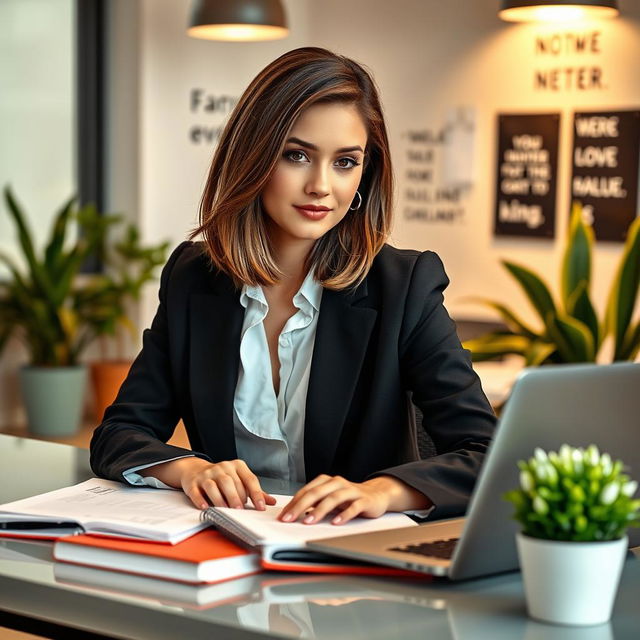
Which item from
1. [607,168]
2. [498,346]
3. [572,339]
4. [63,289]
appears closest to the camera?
[572,339]

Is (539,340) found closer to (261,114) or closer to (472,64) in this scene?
(472,64)

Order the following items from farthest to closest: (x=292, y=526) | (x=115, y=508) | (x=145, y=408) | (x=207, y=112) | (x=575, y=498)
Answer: (x=207, y=112) < (x=145, y=408) < (x=115, y=508) < (x=292, y=526) < (x=575, y=498)

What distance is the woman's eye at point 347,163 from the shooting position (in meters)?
1.77

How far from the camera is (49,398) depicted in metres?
5.93

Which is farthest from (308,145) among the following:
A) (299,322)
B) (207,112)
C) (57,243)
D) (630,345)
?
(207,112)

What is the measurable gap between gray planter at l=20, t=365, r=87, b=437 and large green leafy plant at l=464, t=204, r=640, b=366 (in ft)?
7.60

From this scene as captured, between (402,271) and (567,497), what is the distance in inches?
36.4

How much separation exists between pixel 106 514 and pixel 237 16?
3.74 metres

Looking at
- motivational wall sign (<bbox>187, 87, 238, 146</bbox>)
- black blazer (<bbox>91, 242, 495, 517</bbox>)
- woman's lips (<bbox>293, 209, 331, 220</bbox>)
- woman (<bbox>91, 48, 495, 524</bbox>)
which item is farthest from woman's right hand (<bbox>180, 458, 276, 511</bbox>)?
motivational wall sign (<bbox>187, 87, 238, 146</bbox>)

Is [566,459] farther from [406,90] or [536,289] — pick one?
[406,90]

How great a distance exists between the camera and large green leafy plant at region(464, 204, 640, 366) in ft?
14.7

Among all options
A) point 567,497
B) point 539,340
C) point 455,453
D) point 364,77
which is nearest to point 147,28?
point 539,340

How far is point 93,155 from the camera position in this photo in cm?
657

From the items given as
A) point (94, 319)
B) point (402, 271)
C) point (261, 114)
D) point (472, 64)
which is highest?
point (472, 64)
